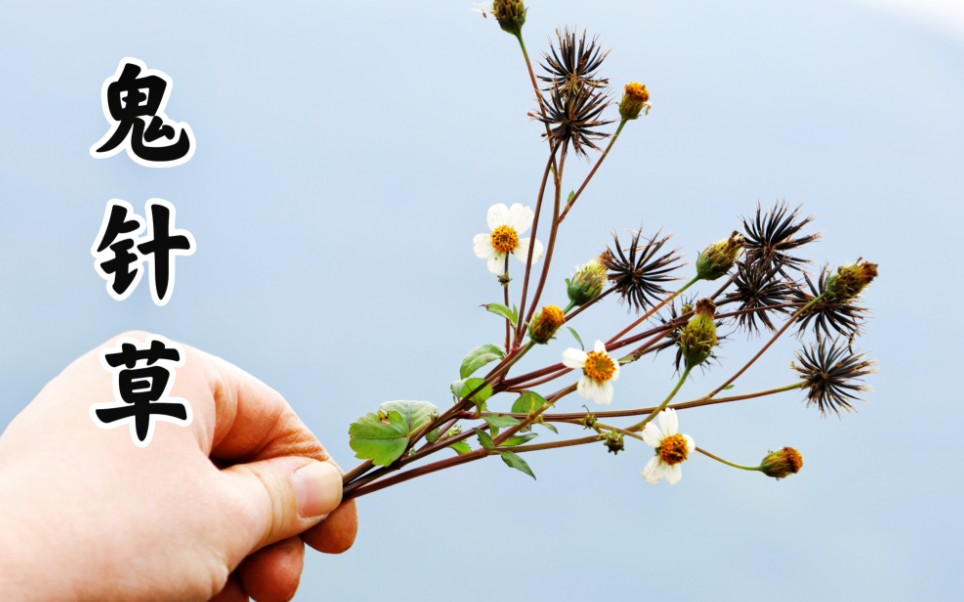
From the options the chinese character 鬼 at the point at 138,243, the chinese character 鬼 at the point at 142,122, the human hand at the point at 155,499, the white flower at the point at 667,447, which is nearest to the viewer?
the human hand at the point at 155,499

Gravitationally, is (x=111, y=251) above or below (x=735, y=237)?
below

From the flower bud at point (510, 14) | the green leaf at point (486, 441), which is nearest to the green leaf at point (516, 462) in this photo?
the green leaf at point (486, 441)

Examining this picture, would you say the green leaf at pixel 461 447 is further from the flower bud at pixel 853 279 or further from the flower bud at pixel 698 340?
the flower bud at pixel 853 279

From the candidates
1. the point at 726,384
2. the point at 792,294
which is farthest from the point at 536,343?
the point at 792,294

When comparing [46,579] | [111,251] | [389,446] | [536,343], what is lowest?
[46,579]

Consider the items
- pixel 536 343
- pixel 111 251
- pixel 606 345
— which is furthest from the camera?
pixel 111 251

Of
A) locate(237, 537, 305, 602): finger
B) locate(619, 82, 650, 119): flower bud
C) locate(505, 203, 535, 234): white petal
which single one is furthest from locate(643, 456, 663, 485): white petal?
locate(237, 537, 305, 602): finger

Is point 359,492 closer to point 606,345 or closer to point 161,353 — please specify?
point 161,353
